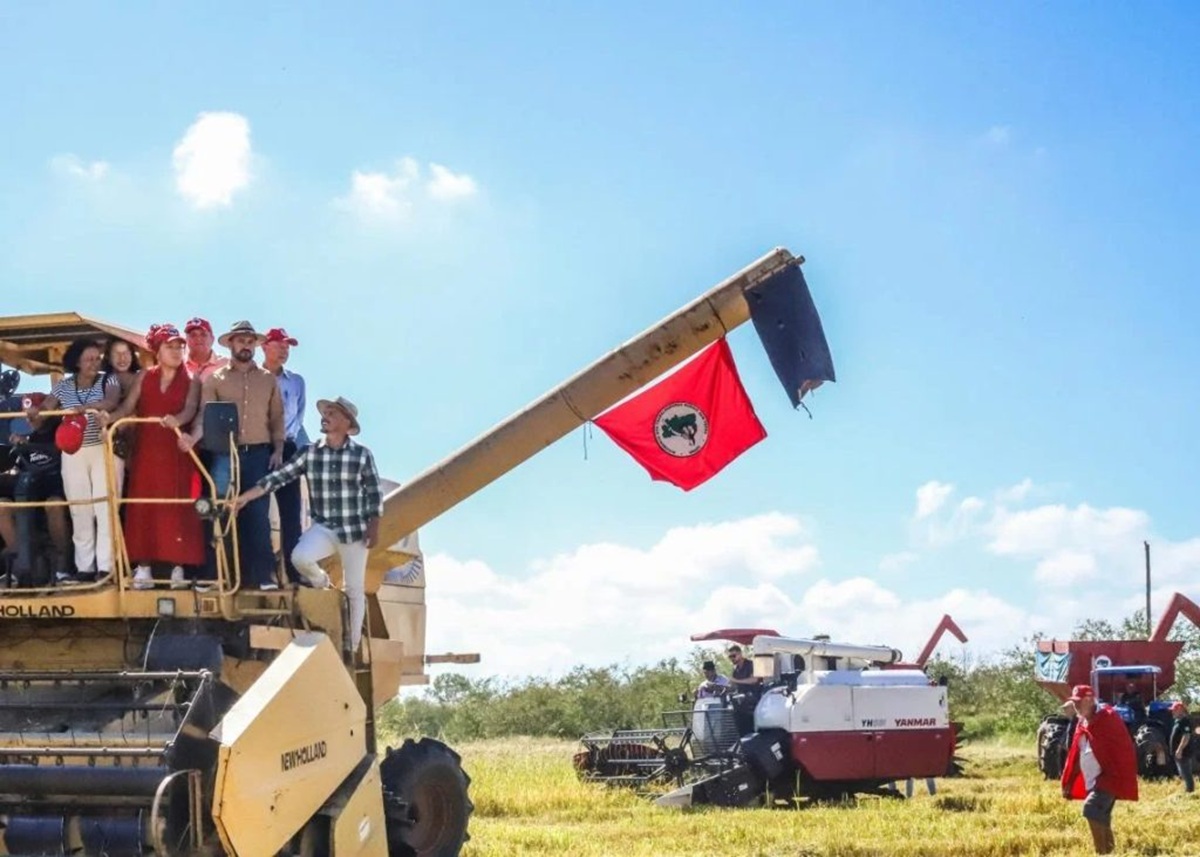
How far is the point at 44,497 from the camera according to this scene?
8094 mm

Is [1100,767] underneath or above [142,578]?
underneath

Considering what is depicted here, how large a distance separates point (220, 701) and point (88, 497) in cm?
144

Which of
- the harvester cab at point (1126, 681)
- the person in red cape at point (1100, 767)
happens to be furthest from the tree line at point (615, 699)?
the person in red cape at point (1100, 767)

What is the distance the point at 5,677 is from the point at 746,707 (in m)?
12.0

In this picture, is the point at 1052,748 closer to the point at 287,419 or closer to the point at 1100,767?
the point at 1100,767

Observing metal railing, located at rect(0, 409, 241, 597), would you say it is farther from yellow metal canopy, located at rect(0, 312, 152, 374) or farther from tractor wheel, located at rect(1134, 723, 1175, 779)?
tractor wheel, located at rect(1134, 723, 1175, 779)

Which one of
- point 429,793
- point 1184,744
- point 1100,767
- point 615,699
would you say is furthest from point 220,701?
point 615,699

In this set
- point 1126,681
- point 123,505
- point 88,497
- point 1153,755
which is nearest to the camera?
point 88,497

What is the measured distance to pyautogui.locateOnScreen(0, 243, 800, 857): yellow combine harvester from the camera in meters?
6.50

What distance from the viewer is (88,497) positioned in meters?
7.74

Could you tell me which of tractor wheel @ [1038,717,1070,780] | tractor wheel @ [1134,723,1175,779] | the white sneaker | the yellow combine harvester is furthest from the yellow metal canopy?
tractor wheel @ [1134,723,1175,779]

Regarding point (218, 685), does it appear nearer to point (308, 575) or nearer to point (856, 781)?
point (308, 575)

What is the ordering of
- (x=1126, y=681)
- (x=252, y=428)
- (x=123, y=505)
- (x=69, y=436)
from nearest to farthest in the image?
(x=69, y=436) < (x=123, y=505) < (x=252, y=428) < (x=1126, y=681)

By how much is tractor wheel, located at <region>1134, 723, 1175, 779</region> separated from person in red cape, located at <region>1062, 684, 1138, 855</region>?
33.6 ft
